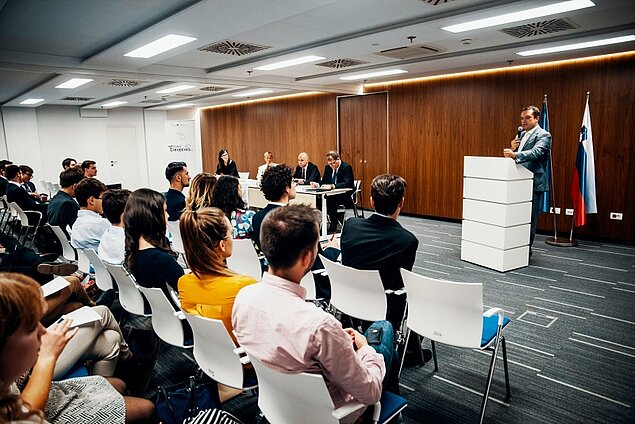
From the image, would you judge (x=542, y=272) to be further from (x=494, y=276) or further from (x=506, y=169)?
(x=506, y=169)

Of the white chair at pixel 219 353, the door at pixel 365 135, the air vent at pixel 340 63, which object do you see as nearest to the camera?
the white chair at pixel 219 353

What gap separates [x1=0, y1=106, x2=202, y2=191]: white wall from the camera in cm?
1283

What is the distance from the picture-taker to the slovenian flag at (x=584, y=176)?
254 inches

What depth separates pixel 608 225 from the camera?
6.89 meters

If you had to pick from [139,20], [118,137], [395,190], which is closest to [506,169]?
[395,190]

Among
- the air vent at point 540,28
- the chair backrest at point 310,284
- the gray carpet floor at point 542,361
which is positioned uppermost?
the air vent at point 540,28

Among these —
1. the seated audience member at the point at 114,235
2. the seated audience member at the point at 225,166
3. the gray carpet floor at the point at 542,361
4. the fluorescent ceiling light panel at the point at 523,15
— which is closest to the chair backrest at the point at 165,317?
the gray carpet floor at the point at 542,361

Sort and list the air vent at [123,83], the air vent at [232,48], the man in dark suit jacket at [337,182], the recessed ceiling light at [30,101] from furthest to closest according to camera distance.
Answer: the recessed ceiling light at [30,101]
the air vent at [123,83]
the man in dark suit jacket at [337,182]
the air vent at [232,48]

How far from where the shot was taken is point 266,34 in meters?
5.21

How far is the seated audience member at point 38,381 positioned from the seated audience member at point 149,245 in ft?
1.73

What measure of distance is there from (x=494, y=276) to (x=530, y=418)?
2818 mm

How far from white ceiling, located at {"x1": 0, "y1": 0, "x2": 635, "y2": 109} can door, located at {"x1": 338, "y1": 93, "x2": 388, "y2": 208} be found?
1869mm

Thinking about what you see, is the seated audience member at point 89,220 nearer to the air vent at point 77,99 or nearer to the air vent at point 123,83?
the air vent at point 123,83

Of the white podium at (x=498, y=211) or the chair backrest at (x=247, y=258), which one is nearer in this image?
the chair backrest at (x=247, y=258)
